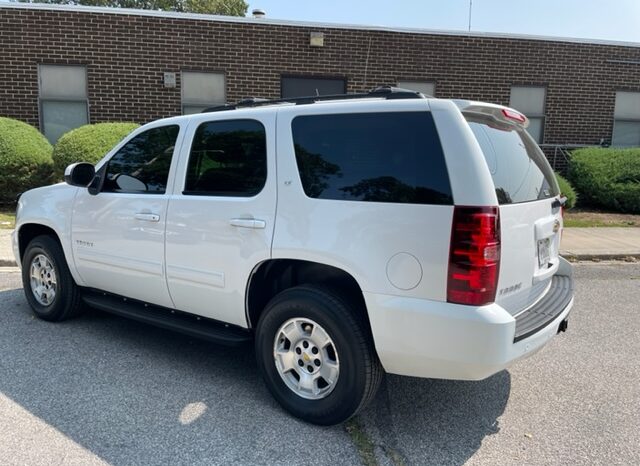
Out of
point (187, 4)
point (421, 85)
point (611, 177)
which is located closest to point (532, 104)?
point (611, 177)

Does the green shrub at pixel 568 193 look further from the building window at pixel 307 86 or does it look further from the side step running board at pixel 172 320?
the side step running board at pixel 172 320

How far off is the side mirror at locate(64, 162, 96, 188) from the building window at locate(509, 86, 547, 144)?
11.2 meters

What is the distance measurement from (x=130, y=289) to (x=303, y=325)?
1732mm

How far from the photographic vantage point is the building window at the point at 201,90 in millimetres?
12000

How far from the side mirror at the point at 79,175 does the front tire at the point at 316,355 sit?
2.10m

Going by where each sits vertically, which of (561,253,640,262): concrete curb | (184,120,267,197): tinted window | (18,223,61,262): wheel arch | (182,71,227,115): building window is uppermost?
(182,71,227,115): building window

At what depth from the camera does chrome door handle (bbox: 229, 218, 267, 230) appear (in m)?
A: 3.44

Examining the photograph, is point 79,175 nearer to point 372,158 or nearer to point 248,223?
point 248,223

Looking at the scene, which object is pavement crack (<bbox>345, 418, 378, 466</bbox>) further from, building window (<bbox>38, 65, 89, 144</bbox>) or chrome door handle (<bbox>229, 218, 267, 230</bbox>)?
building window (<bbox>38, 65, 89, 144</bbox>)

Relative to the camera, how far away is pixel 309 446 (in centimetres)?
310

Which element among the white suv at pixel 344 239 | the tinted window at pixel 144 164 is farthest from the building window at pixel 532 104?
the tinted window at pixel 144 164

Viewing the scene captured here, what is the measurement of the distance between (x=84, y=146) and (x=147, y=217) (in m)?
6.90

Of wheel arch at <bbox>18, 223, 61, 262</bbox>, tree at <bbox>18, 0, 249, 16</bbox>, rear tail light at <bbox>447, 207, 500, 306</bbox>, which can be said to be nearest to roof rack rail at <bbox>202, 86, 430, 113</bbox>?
rear tail light at <bbox>447, 207, 500, 306</bbox>

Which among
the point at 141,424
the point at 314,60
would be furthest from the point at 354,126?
the point at 314,60
